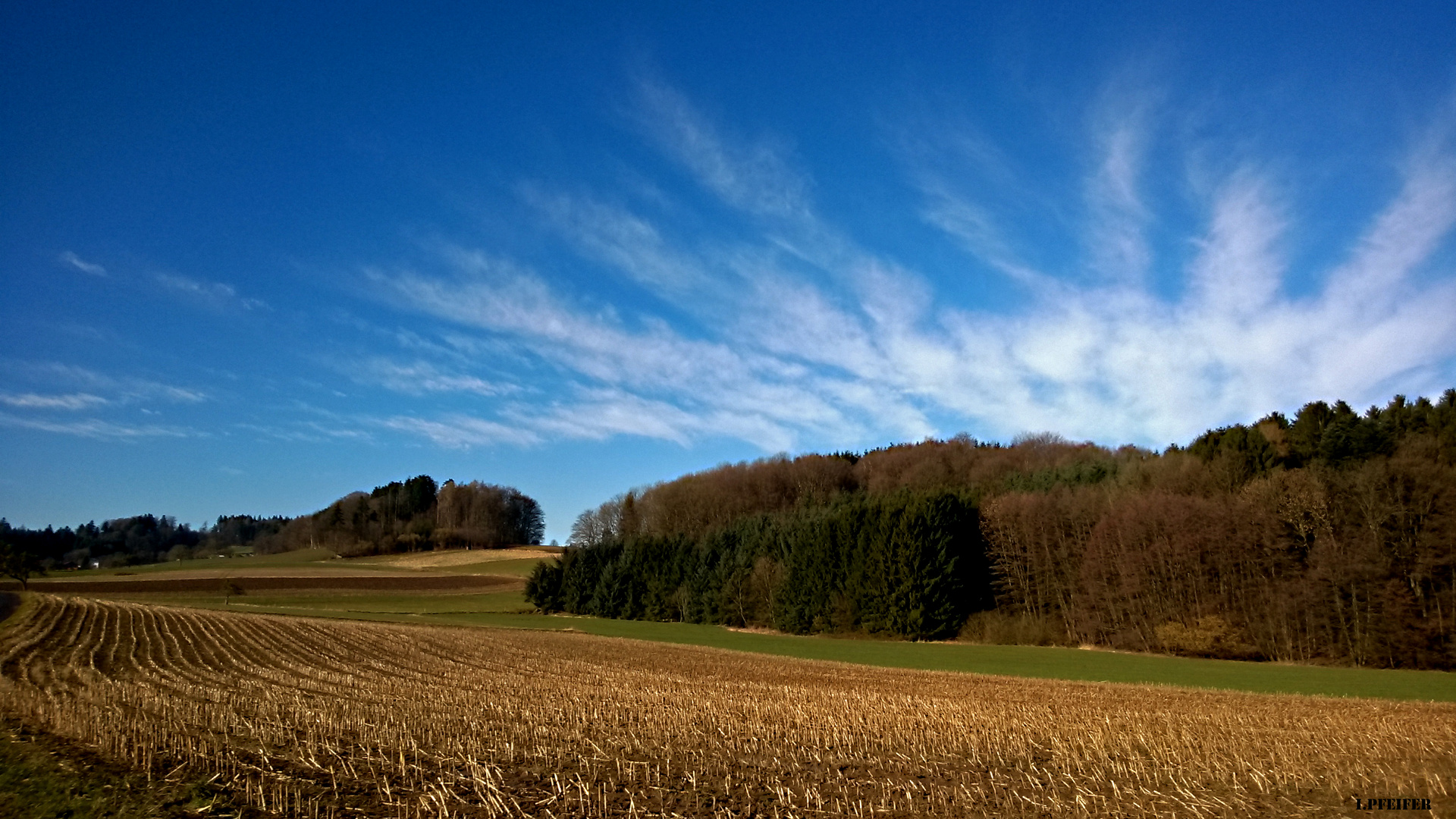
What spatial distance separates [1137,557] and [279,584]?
301 ft

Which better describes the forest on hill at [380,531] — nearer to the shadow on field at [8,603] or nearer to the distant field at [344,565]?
the distant field at [344,565]

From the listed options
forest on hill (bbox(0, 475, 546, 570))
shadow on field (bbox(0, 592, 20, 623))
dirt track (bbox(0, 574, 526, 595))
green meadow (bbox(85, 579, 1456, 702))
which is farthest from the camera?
forest on hill (bbox(0, 475, 546, 570))

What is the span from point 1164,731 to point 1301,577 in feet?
121

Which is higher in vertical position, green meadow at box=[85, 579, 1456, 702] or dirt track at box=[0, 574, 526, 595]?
dirt track at box=[0, 574, 526, 595]

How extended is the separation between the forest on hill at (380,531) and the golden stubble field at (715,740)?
123433 mm

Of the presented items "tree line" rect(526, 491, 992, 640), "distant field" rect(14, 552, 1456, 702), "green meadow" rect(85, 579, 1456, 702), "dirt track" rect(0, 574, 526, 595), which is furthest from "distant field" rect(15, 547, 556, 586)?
"tree line" rect(526, 491, 992, 640)

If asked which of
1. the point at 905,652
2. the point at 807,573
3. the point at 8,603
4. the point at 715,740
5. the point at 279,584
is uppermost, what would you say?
the point at 807,573

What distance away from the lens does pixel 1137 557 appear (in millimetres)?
54812

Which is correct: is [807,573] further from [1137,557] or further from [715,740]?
[715,740]

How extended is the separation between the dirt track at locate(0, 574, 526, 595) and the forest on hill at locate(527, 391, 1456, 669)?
17.0 m

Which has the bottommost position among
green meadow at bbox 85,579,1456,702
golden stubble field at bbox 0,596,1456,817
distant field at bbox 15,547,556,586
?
golden stubble field at bbox 0,596,1456,817

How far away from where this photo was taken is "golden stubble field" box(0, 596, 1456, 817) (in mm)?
11711

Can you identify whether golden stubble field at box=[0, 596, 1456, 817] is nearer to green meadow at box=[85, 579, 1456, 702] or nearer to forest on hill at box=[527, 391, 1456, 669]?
green meadow at box=[85, 579, 1456, 702]

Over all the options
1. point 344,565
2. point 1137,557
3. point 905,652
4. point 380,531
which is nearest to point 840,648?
point 905,652
